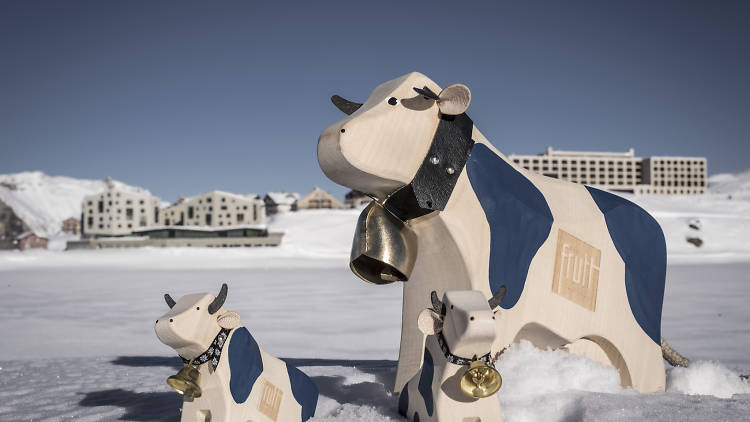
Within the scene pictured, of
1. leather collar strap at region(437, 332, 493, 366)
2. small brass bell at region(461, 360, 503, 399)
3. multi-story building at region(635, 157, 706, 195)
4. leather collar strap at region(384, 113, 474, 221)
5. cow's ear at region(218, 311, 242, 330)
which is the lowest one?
small brass bell at region(461, 360, 503, 399)

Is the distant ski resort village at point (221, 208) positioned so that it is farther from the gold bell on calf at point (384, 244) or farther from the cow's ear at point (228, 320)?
the cow's ear at point (228, 320)

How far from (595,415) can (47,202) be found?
8488 cm

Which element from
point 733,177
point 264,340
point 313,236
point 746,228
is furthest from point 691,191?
point 733,177

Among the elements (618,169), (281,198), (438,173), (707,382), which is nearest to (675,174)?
(618,169)

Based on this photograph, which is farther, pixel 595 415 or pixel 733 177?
pixel 733 177

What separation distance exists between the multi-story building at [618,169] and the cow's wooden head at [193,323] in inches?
2089

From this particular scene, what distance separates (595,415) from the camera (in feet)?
7.97

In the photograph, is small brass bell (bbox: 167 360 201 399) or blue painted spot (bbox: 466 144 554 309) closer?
small brass bell (bbox: 167 360 201 399)

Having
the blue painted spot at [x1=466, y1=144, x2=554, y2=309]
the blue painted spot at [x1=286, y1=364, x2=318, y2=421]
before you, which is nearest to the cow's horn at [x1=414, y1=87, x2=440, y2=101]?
the blue painted spot at [x1=466, y1=144, x2=554, y2=309]

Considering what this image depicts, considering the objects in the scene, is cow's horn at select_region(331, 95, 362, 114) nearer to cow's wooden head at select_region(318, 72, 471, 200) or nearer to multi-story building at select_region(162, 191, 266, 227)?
cow's wooden head at select_region(318, 72, 471, 200)

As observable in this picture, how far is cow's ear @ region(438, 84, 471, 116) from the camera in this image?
252 cm

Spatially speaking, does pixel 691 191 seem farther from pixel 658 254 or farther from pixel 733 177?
pixel 733 177

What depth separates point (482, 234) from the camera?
8.52 ft

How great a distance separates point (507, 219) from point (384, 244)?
602mm
